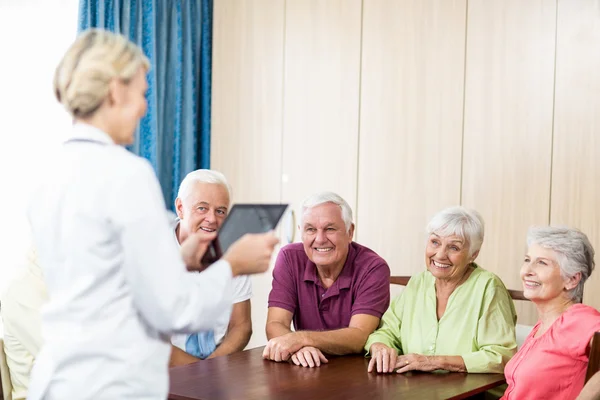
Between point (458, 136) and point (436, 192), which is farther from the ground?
point (458, 136)

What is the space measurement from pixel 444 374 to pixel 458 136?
5.53 ft

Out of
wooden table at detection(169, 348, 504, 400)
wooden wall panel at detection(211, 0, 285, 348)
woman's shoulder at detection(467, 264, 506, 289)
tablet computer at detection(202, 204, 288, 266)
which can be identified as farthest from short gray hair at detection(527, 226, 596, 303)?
wooden wall panel at detection(211, 0, 285, 348)

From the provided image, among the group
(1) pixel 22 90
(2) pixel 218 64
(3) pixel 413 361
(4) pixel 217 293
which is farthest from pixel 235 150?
(4) pixel 217 293

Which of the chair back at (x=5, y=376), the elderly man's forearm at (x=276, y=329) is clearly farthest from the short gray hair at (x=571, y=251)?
the chair back at (x=5, y=376)

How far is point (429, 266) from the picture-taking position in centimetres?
264

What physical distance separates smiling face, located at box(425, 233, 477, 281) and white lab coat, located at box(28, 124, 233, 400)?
136cm

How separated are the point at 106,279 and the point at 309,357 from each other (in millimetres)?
1156

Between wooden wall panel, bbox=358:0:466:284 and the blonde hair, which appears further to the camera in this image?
wooden wall panel, bbox=358:0:466:284

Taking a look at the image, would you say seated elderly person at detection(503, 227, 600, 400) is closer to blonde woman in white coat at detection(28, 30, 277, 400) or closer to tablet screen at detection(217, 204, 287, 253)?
tablet screen at detection(217, 204, 287, 253)

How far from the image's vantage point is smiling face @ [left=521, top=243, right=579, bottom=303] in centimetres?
227

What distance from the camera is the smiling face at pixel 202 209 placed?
2.83 metres

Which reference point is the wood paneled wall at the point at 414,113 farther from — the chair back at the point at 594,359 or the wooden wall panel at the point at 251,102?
the chair back at the point at 594,359

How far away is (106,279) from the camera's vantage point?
1.35m

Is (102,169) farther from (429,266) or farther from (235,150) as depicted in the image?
(235,150)
